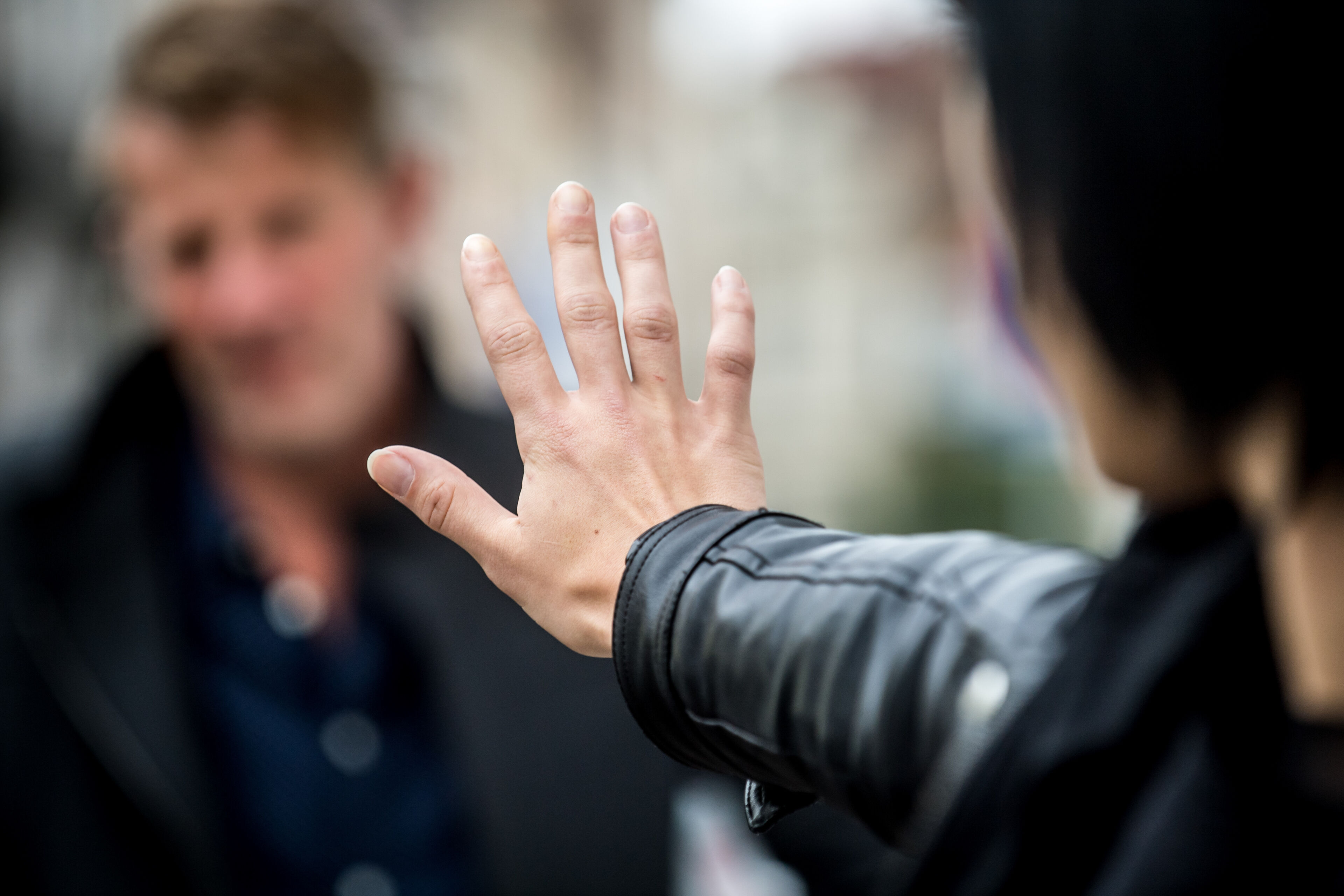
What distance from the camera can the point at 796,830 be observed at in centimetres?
113

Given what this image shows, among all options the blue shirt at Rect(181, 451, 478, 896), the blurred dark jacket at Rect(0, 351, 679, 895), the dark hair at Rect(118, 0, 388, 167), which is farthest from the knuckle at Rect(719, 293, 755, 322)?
the dark hair at Rect(118, 0, 388, 167)

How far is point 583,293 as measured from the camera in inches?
30.2

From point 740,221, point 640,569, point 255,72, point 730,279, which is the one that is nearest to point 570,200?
point 730,279

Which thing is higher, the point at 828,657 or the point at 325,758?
the point at 828,657

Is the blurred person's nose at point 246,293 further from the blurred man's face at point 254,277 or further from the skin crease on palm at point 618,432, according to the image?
the skin crease on palm at point 618,432

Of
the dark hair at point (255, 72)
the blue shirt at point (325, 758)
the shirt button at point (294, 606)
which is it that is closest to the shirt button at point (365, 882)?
the blue shirt at point (325, 758)

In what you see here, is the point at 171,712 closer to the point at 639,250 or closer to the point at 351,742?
the point at 351,742

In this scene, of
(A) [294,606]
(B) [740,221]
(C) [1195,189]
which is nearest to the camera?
(C) [1195,189]

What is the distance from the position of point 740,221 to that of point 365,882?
20252 mm

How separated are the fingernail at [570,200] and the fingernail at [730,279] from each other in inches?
4.3

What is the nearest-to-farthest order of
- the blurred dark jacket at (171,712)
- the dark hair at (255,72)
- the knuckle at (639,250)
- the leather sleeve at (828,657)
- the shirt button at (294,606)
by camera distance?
the leather sleeve at (828,657), the knuckle at (639,250), the blurred dark jacket at (171,712), the shirt button at (294,606), the dark hair at (255,72)

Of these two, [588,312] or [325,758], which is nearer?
[588,312]

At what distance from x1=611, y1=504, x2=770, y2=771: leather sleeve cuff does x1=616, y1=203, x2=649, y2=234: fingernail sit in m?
0.20

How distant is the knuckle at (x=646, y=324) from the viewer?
30.8 inches
